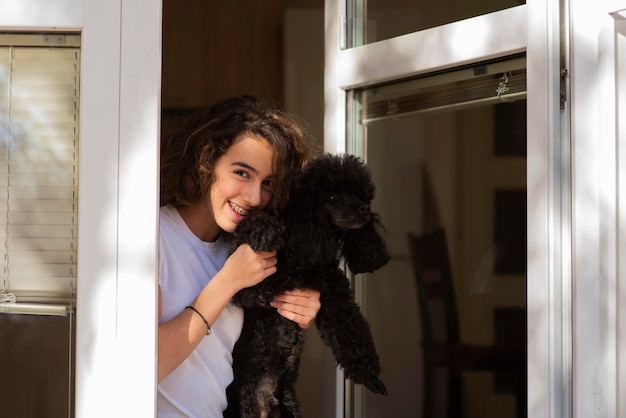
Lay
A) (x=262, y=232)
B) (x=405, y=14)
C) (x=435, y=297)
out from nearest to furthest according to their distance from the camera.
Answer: (x=262, y=232) < (x=405, y=14) < (x=435, y=297)

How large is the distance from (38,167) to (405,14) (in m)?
1.25

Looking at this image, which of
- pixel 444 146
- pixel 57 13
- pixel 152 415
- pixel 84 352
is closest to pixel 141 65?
pixel 57 13

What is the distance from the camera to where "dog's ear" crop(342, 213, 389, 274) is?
2016mm

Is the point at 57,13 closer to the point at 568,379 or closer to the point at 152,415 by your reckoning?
the point at 152,415

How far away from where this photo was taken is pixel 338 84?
2.38 metres

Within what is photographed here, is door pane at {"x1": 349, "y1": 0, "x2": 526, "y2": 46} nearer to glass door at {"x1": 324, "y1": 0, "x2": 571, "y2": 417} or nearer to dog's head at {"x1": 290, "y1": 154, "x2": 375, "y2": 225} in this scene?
glass door at {"x1": 324, "y1": 0, "x2": 571, "y2": 417}

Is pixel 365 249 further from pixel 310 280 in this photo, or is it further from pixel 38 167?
pixel 38 167

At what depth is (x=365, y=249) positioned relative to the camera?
202 cm

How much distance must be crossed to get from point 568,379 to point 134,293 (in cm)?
95

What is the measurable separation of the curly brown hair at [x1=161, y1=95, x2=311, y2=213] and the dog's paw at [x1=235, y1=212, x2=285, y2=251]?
0.27 feet

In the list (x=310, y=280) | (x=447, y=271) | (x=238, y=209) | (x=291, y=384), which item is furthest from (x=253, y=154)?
(x=447, y=271)

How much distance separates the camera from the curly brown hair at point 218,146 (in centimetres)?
206

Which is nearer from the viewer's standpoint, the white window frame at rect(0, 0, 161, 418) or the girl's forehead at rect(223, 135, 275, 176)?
the white window frame at rect(0, 0, 161, 418)

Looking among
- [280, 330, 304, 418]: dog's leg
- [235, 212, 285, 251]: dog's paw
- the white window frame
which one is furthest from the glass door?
the white window frame
